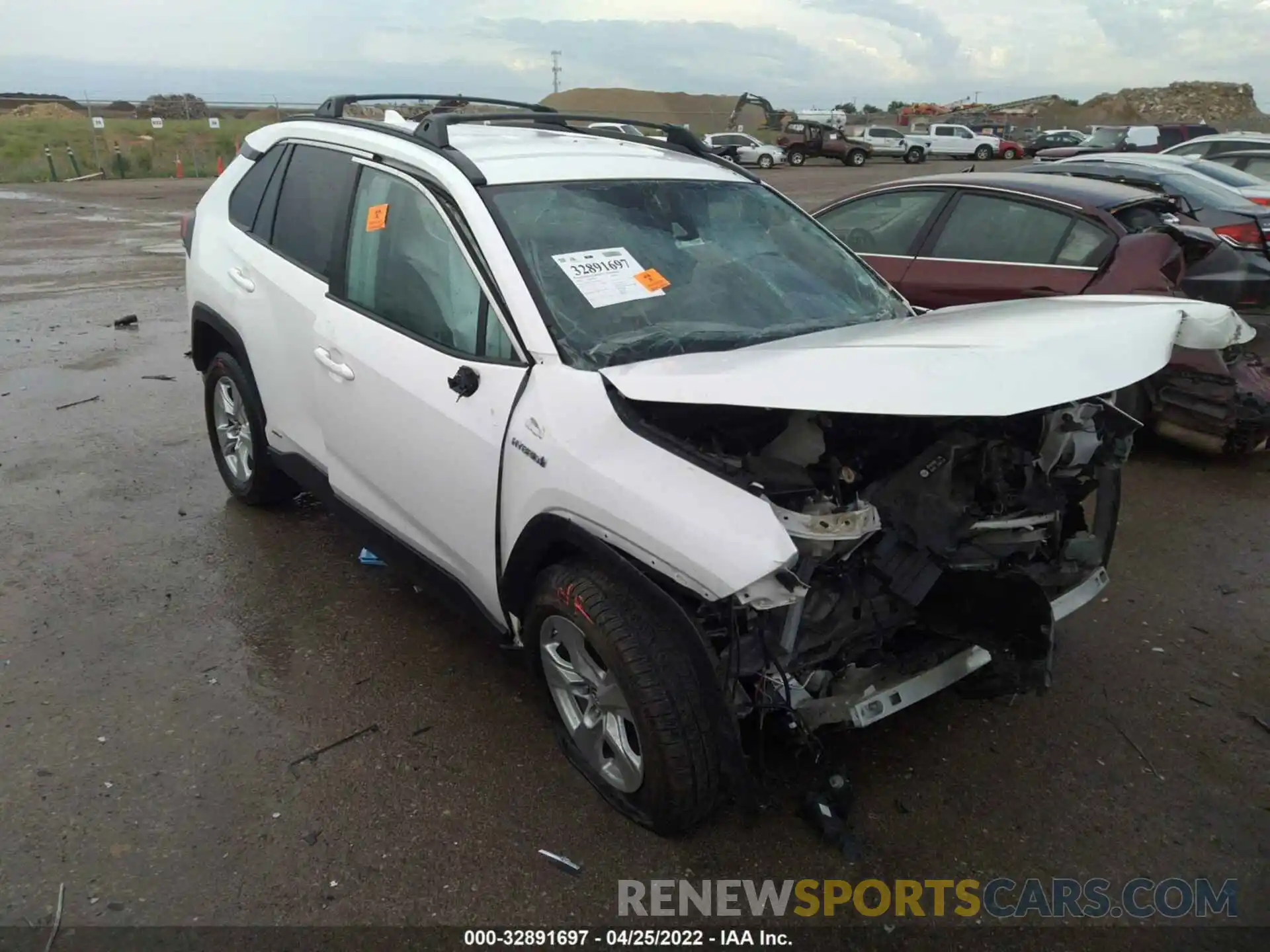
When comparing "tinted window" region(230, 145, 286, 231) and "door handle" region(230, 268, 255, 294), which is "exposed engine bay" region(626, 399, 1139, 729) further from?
"tinted window" region(230, 145, 286, 231)

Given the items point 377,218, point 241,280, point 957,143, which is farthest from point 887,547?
point 957,143

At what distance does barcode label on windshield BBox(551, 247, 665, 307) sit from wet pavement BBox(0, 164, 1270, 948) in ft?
3.96

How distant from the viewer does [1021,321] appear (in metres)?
2.89

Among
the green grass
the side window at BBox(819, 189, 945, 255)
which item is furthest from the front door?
the green grass

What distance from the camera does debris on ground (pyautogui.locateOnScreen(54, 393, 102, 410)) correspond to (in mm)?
6355

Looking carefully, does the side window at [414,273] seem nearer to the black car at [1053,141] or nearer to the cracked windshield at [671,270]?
the cracked windshield at [671,270]

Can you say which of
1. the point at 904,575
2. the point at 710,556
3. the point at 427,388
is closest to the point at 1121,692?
the point at 904,575

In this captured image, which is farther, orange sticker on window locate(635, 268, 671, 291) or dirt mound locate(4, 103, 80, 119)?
dirt mound locate(4, 103, 80, 119)

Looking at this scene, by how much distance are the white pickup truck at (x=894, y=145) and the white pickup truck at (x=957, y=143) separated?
0.09 metres

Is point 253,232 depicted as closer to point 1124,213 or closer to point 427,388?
point 427,388

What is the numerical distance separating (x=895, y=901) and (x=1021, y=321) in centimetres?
176

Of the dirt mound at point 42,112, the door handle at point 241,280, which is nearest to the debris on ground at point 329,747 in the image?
the door handle at point 241,280

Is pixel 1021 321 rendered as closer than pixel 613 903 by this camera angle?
No

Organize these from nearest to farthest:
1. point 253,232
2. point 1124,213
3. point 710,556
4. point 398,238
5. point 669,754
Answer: point 710,556
point 669,754
point 398,238
point 253,232
point 1124,213
